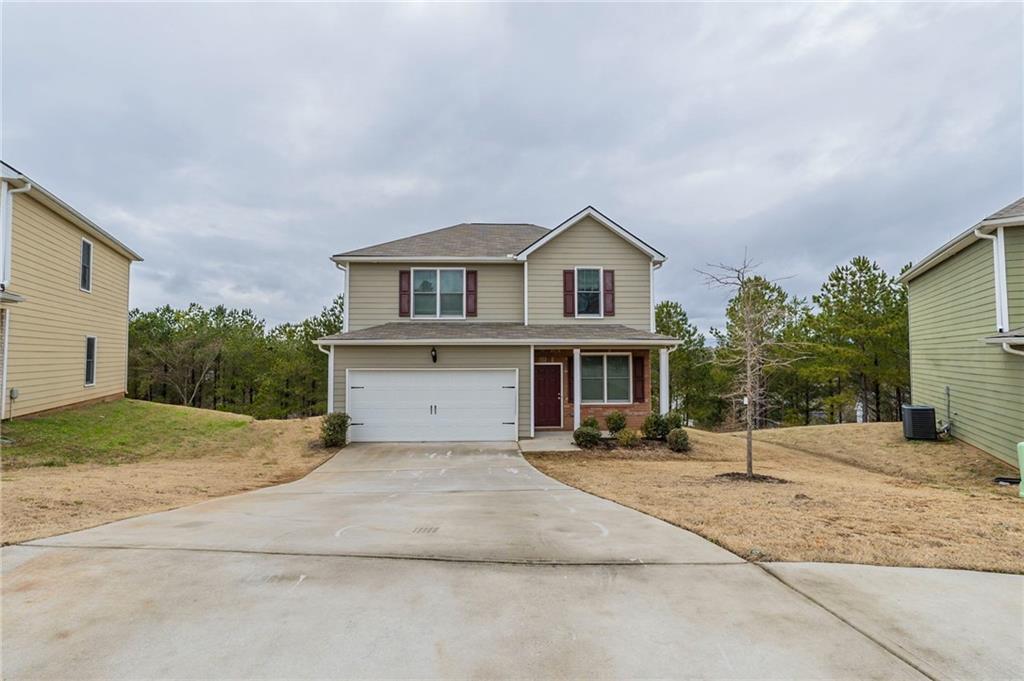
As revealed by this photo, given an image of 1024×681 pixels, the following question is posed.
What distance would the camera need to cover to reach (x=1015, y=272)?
10.7 metres

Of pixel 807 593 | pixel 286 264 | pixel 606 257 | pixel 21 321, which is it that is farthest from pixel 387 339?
pixel 286 264

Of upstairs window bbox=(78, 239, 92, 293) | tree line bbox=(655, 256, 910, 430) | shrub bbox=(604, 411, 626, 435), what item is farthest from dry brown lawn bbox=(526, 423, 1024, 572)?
upstairs window bbox=(78, 239, 92, 293)

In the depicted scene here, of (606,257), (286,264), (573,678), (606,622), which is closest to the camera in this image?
(573,678)

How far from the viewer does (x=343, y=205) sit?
68.0ft

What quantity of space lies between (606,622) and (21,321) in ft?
51.7

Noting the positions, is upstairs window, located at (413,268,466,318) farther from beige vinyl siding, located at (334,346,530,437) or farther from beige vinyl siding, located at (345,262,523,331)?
beige vinyl siding, located at (334,346,530,437)

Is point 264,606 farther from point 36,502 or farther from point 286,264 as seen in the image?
point 286,264

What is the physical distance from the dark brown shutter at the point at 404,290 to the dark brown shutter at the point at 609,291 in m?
6.50

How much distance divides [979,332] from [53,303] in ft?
79.4

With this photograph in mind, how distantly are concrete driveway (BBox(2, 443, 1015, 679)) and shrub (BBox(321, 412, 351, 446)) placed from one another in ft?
25.3

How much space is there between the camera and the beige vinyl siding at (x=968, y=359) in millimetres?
10758

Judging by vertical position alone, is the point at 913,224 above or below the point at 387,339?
above

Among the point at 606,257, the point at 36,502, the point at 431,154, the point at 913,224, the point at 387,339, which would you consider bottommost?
the point at 36,502

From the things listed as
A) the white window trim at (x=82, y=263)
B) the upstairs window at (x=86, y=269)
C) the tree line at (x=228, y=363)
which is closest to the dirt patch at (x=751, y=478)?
the white window trim at (x=82, y=263)
